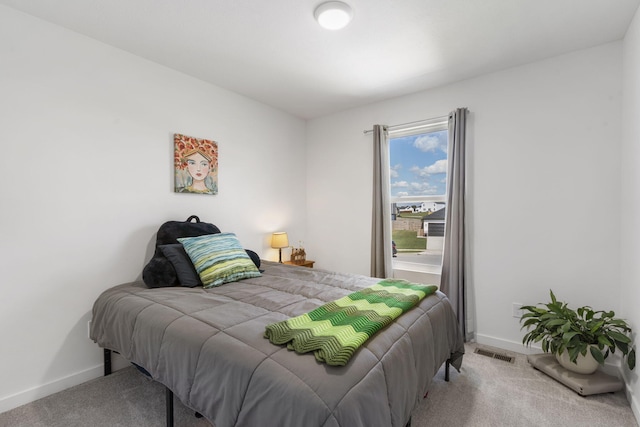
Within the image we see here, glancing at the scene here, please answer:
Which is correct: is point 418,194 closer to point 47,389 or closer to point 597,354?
point 597,354

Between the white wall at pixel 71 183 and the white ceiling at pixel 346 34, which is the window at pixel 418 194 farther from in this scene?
the white wall at pixel 71 183

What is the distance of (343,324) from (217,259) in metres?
1.36

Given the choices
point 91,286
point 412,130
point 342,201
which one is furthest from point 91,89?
point 412,130

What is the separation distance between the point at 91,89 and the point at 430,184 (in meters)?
3.23

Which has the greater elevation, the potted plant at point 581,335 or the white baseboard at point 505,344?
the potted plant at point 581,335

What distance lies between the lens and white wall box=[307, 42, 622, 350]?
91.7 inches

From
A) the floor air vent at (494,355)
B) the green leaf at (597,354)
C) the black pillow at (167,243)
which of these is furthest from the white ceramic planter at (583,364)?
the black pillow at (167,243)

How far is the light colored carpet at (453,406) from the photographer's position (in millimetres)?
1780

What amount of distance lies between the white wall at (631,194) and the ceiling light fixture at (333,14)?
6.06 ft

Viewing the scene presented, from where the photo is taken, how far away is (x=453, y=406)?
6.25ft

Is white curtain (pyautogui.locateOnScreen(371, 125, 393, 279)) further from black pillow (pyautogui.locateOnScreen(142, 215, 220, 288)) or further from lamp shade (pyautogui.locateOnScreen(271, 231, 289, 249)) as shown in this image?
black pillow (pyautogui.locateOnScreen(142, 215, 220, 288))

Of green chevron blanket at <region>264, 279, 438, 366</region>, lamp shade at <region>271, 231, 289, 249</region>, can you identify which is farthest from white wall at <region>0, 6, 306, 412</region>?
green chevron blanket at <region>264, 279, 438, 366</region>

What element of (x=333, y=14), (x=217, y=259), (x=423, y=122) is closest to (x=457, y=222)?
(x=423, y=122)

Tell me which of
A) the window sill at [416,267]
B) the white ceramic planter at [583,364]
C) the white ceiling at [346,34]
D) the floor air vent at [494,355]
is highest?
the white ceiling at [346,34]
